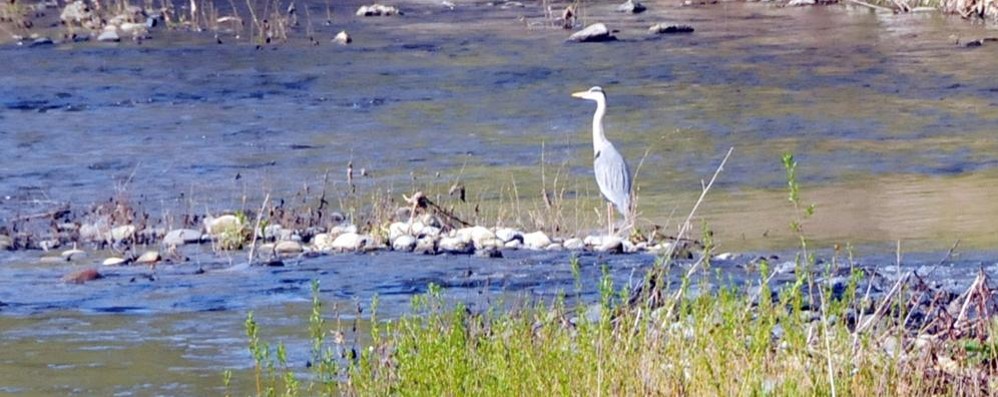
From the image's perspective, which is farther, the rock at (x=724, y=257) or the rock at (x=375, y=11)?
the rock at (x=375, y=11)

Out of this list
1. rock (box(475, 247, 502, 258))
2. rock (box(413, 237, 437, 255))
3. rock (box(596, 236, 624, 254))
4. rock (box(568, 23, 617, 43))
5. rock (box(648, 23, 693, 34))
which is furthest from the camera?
rock (box(648, 23, 693, 34))

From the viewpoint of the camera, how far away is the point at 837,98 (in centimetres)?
2116

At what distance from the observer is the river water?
9.95 meters

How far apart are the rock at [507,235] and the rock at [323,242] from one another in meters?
1.08

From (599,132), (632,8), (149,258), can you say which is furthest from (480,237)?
(632,8)

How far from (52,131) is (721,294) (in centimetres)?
1460

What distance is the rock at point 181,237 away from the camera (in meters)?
12.0

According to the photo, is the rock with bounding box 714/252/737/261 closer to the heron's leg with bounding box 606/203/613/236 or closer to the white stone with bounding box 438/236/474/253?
the heron's leg with bounding box 606/203/613/236

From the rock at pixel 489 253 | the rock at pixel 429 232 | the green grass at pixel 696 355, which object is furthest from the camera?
the rock at pixel 429 232

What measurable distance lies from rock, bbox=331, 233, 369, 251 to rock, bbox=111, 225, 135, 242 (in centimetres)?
151

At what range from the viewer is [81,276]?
35.1 feet

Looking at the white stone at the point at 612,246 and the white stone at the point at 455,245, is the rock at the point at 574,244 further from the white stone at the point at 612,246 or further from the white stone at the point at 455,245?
the white stone at the point at 455,245

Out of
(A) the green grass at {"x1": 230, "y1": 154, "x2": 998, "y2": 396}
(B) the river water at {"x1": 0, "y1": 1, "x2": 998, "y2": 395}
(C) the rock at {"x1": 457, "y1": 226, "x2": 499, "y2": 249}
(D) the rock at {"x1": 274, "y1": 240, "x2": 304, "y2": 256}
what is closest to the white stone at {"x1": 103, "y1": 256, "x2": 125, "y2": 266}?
(B) the river water at {"x1": 0, "y1": 1, "x2": 998, "y2": 395}

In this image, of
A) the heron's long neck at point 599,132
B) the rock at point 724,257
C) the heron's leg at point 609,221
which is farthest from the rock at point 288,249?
the heron's long neck at point 599,132
